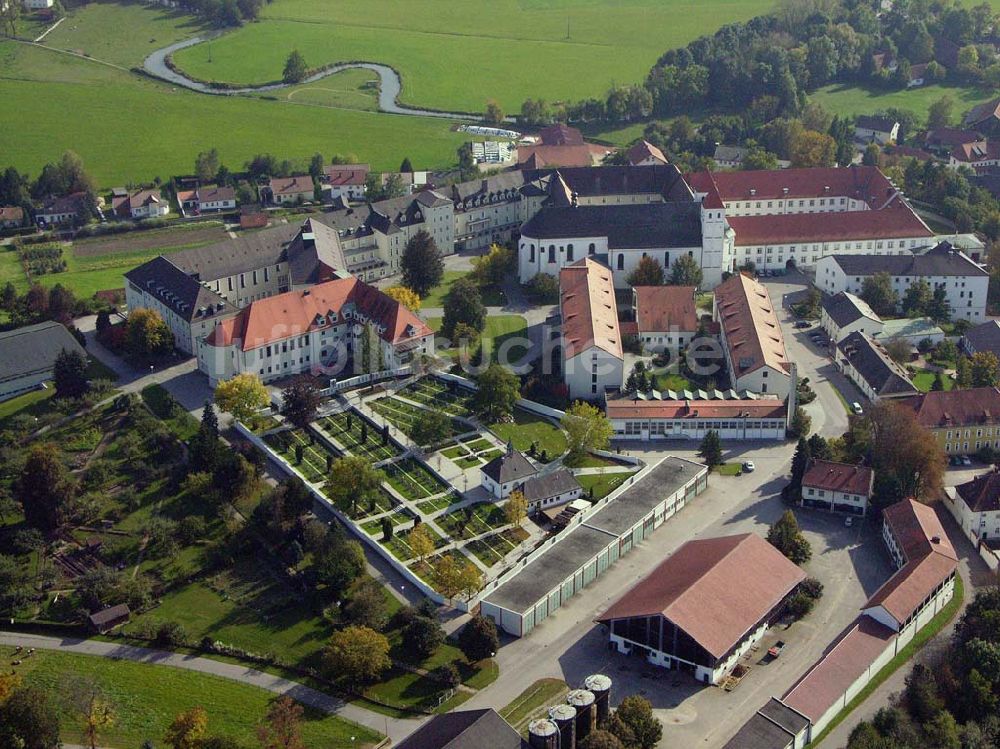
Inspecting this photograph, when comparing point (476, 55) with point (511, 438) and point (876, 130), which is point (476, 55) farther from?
point (511, 438)

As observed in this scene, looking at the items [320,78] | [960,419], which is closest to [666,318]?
[960,419]

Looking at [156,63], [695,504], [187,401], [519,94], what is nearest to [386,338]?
[187,401]

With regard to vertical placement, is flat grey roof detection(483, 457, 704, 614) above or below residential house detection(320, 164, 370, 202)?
below

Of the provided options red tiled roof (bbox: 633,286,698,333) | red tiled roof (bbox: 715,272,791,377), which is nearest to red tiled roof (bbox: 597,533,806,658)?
red tiled roof (bbox: 715,272,791,377)

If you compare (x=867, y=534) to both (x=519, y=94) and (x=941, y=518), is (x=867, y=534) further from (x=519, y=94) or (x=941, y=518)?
(x=519, y=94)

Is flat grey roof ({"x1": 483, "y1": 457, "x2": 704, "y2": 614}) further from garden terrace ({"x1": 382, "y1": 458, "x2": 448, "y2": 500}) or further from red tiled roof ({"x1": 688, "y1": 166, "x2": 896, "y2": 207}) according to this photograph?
red tiled roof ({"x1": 688, "y1": 166, "x2": 896, "y2": 207})

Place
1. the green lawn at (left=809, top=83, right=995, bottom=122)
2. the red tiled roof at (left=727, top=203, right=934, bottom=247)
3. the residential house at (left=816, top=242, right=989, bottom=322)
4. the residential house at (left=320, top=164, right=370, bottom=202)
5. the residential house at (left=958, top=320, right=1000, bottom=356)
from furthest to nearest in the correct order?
the green lawn at (left=809, top=83, right=995, bottom=122), the residential house at (left=320, top=164, right=370, bottom=202), the red tiled roof at (left=727, top=203, right=934, bottom=247), the residential house at (left=816, top=242, right=989, bottom=322), the residential house at (left=958, top=320, right=1000, bottom=356)
